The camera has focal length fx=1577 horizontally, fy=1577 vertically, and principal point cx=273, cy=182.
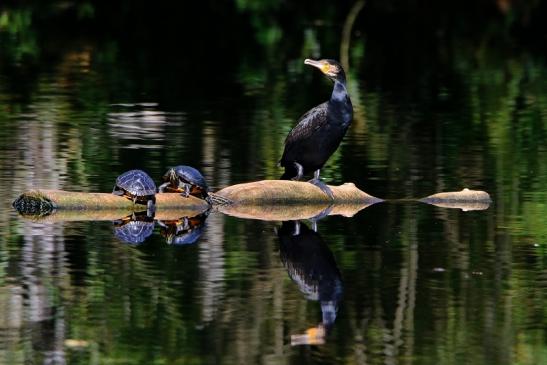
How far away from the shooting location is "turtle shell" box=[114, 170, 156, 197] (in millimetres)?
11414

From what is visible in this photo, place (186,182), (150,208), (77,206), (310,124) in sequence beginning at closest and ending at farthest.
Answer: (77,206)
(150,208)
(186,182)
(310,124)

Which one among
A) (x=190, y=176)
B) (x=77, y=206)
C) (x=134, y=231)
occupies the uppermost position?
(x=190, y=176)

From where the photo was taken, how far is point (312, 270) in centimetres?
991

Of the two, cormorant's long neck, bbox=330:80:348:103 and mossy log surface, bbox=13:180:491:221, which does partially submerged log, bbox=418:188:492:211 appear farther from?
cormorant's long neck, bbox=330:80:348:103

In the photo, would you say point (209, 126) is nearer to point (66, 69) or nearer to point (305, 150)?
point (305, 150)

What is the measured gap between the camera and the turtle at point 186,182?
11752 mm

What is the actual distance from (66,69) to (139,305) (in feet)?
48.8

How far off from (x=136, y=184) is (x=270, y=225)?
1.02 m

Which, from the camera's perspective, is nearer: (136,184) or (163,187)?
(136,184)

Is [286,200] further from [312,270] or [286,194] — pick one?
[312,270]

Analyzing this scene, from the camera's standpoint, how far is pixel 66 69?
918 inches

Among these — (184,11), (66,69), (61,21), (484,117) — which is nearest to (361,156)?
(484,117)

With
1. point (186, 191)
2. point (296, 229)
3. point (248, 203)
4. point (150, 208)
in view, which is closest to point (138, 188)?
point (150, 208)

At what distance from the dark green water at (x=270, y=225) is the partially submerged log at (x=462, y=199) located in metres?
0.13
